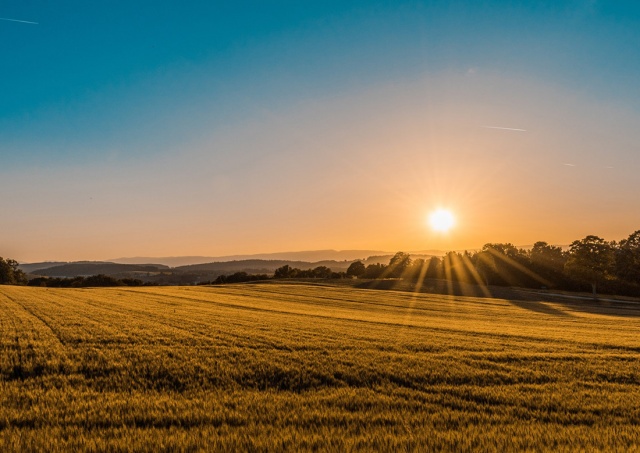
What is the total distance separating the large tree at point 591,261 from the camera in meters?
72.1

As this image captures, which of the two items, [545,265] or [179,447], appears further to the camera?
[545,265]

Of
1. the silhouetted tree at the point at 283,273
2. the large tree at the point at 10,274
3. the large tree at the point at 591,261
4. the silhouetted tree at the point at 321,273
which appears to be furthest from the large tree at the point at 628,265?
the large tree at the point at 10,274

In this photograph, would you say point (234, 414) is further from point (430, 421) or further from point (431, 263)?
point (431, 263)

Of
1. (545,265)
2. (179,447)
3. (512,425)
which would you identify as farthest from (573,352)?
(545,265)

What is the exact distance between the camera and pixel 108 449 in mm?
6305

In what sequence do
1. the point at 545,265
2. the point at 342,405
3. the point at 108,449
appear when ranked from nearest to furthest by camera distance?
1. the point at 108,449
2. the point at 342,405
3. the point at 545,265

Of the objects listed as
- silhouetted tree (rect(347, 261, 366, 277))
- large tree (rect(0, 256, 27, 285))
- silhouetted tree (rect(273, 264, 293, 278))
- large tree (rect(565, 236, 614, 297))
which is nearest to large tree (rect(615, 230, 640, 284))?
large tree (rect(565, 236, 614, 297))

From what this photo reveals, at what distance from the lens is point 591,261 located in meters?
72.4

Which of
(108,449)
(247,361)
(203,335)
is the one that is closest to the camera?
(108,449)

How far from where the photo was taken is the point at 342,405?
8.77 m

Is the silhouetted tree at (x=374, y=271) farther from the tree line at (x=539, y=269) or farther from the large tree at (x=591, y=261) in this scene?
the large tree at (x=591, y=261)

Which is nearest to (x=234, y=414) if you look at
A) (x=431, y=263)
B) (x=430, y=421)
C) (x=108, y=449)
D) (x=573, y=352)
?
(x=108, y=449)

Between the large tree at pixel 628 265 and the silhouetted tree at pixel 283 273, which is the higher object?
the large tree at pixel 628 265

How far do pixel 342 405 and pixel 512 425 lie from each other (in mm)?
3302
